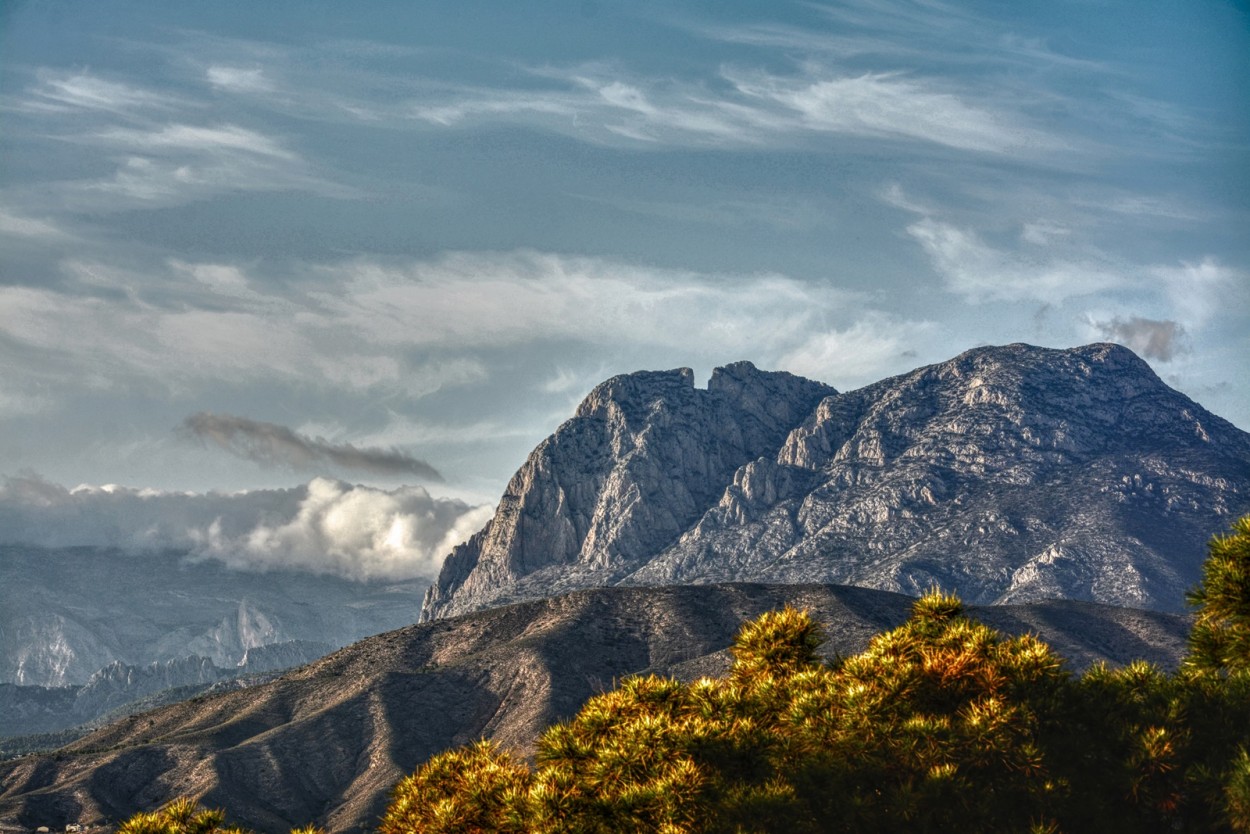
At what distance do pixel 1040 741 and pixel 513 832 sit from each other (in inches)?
735

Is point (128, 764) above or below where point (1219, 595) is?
below

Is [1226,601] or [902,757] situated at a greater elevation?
[1226,601]

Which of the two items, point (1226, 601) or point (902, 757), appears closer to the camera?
point (902, 757)

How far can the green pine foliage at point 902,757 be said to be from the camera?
3781 cm

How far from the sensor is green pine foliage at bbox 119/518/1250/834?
124 feet

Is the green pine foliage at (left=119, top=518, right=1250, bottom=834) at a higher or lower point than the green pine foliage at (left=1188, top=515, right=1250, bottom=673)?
lower

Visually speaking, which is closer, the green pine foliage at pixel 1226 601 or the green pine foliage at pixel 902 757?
the green pine foliage at pixel 902 757

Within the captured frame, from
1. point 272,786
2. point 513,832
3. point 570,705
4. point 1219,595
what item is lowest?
point 272,786

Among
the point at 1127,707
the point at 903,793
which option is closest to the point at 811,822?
the point at 903,793

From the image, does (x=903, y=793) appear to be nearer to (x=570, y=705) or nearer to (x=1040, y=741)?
(x=1040, y=741)

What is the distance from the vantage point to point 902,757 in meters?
39.8

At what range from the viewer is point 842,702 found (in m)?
41.5

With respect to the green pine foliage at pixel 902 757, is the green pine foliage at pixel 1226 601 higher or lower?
higher

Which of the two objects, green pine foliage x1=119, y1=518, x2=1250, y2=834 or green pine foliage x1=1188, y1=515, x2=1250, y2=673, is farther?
green pine foliage x1=1188, y1=515, x2=1250, y2=673
